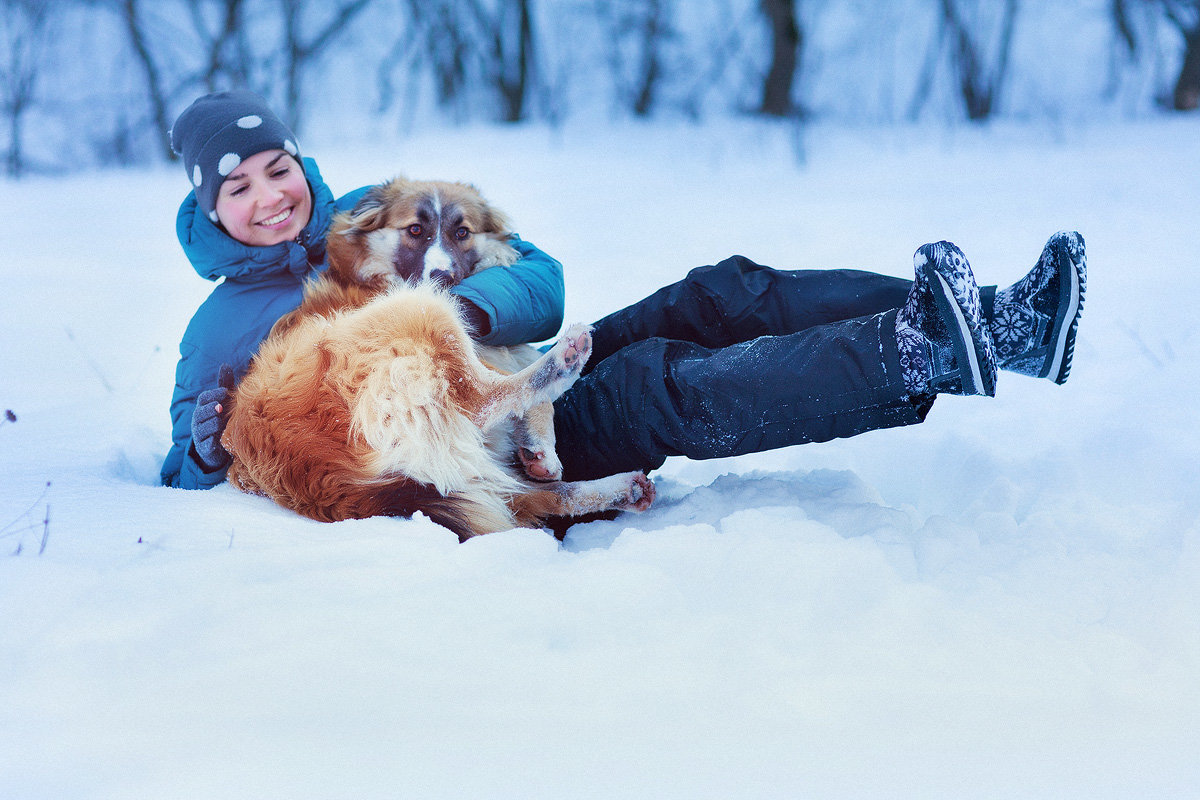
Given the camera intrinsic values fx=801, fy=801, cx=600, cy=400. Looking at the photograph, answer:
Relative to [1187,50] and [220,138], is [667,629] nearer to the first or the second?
[220,138]

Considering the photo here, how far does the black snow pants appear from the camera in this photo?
1979mm

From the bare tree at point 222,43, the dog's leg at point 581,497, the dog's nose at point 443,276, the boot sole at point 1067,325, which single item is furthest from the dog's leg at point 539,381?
the bare tree at point 222,43

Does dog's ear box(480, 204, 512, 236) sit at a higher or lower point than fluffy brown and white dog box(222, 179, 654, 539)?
higher

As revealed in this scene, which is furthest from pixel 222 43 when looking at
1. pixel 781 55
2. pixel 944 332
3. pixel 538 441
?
pixel 944 332

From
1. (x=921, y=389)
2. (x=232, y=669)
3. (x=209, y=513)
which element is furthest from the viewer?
(x=209, y=513)

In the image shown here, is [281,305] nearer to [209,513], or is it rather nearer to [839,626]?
[209,513]

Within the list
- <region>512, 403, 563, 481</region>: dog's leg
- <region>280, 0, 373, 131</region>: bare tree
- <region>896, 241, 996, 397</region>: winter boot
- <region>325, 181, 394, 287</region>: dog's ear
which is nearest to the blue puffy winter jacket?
<region>325, 181, 394, 287</region>: dog's ear

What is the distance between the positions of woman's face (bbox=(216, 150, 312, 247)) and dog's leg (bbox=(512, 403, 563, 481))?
1269 millimetres

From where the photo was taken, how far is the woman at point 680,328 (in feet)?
6.22

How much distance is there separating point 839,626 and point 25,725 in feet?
4.41

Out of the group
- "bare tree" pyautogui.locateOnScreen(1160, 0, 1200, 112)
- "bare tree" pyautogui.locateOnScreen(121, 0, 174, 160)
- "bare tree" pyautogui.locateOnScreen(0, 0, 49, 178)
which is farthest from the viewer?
"bare tree" pyautogui.locateOnScreen(121, 0, 174, 160)

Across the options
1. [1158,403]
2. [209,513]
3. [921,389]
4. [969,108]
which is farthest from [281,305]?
[969,108]

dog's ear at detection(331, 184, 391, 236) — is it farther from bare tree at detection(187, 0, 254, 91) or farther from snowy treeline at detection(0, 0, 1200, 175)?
bare tree at detection(187, 0, 254, 91)

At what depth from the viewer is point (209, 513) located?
2.03 metres
